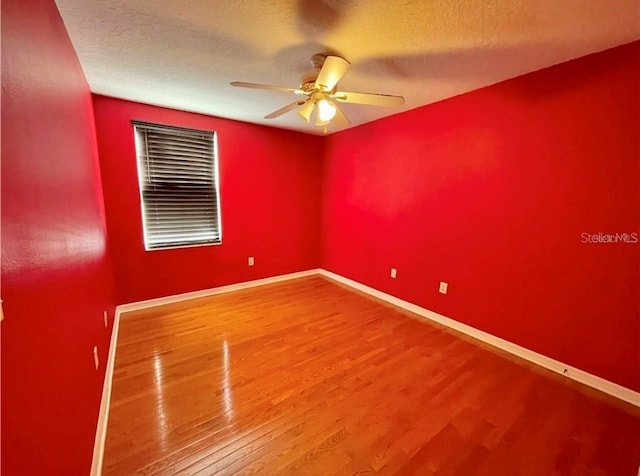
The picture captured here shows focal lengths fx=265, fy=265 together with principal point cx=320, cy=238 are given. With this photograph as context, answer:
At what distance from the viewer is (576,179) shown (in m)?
1.83

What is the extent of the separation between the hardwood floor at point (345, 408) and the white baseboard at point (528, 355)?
73 millimetres

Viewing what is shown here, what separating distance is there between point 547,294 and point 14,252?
2.88m

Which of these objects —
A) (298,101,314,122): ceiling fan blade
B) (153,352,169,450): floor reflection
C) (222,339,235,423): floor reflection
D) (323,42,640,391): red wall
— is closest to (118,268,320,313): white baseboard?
(153,352,169,450): floor reflection

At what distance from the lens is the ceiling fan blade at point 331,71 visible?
4.85 ft

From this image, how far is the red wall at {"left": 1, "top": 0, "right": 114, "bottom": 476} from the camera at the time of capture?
665 mm

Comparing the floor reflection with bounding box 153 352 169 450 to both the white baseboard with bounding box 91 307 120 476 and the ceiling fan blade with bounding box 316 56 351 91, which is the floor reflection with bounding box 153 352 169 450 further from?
the ceiling fan blade with bounding box 316 56 351 91

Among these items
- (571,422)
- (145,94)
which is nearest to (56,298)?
(145,94)

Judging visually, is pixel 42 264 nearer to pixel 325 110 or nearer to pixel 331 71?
pixel 331 71

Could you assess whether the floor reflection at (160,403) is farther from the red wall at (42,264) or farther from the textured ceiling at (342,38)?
the textured ceiling at (342,38)

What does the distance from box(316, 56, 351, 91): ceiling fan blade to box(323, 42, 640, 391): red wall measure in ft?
4.66

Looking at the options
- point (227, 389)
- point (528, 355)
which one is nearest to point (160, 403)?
point (227, 389)

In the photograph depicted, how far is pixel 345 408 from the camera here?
1.62 metres

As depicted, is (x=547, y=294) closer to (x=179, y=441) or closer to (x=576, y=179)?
(x=576, y=179)

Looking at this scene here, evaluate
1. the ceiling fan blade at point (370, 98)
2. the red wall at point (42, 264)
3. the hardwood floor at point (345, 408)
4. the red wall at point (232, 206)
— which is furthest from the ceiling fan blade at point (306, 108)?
the hardwood floor at point (345, 408)
